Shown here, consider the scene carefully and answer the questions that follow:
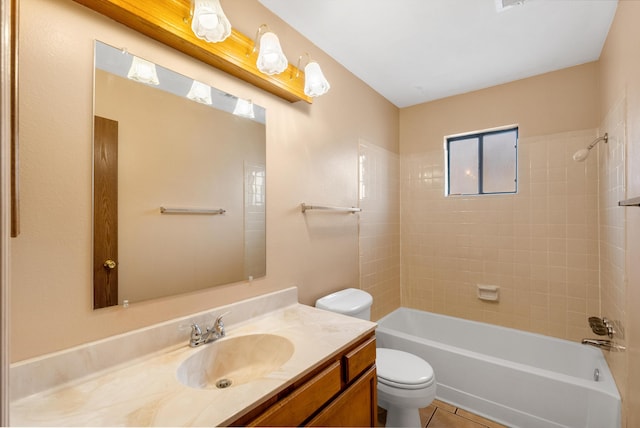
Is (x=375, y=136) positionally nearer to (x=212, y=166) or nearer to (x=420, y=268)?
(x=420, y=268)

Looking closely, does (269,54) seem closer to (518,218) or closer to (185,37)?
(185,37)

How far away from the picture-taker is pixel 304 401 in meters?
0.94

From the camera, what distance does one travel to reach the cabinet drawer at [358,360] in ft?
3.76

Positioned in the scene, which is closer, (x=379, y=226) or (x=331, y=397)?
(x=331, y=397)

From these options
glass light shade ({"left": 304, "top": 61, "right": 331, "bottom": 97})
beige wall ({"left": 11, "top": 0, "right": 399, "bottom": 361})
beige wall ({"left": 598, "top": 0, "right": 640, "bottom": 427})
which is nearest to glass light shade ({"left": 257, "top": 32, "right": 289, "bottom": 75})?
beige wall ({"left": 11, "top": 0, "right": 399, "bottom": 361})

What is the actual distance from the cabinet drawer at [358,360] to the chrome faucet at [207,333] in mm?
539

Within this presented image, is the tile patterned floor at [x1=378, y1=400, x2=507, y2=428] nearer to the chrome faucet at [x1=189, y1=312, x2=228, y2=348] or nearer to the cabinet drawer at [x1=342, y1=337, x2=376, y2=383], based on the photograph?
the cabinet drawer at [x1=342, y1=337, x2=376, y2=383]

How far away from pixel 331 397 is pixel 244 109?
1363 mm

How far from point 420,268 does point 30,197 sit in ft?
9.28

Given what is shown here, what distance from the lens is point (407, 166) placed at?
2.95 m

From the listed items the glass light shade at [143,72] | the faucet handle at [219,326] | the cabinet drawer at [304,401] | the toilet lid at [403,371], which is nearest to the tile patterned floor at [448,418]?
the toilet lid at [403,371]

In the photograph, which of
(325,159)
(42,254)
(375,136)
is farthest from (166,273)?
(375,136)

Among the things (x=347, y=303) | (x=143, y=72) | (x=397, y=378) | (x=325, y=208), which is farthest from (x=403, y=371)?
(x=143, y=72)

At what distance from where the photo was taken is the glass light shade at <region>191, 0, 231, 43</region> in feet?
3.51
